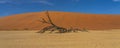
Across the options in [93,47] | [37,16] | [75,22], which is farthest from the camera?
[37,16]

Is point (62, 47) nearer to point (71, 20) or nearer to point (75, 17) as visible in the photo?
point (71, 20)

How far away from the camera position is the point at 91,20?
5975 centimetres

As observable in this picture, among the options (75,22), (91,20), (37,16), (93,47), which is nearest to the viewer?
(93,47)

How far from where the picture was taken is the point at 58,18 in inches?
2415

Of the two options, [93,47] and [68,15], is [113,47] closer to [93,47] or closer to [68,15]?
[93,47]

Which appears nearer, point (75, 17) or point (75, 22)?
point (75, 22)

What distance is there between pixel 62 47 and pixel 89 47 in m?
1.06

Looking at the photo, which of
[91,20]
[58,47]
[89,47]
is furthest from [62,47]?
[91,20]

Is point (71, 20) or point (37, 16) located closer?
point (71, 20)

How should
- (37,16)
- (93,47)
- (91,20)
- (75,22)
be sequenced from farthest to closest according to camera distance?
(37,16) < (91,20) < (75,22) < (93,47)

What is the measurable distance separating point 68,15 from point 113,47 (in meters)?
52.6

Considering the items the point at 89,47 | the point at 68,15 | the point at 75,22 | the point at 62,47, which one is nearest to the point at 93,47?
the point at 89,47

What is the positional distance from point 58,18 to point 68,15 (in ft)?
11.3

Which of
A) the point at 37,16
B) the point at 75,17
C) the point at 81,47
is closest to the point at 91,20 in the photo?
the point at 75,17
